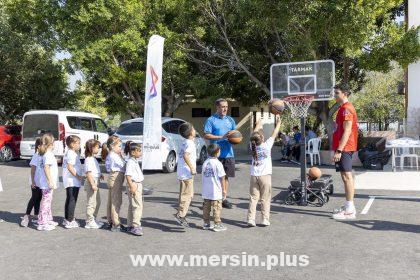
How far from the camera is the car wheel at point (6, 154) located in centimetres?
1731

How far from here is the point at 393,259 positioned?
517cm

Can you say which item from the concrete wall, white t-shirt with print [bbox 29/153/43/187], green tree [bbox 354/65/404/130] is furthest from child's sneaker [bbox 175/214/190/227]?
green tree [bbox 354/65/404/130]

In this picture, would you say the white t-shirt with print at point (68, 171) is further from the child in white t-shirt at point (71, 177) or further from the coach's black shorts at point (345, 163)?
the coach's black shorts at point (345, 163)

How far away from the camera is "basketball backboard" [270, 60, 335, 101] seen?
12.0 m

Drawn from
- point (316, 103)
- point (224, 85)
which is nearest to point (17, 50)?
point (224, 85)

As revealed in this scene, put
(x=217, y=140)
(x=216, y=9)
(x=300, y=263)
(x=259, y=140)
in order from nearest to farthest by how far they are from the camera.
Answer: (x=300, y=263), (x=259, y=140), (x=217, y=140), (x=216, y=9)

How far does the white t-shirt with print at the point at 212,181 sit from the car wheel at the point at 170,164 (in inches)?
269

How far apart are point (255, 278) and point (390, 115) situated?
43.1 meters

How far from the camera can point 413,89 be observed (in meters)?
15.5

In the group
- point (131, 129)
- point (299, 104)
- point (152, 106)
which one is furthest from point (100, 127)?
point (299, 104)

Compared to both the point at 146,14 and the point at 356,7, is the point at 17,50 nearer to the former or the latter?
the point at 146,14

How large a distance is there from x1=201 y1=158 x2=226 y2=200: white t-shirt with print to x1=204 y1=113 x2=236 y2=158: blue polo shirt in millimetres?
1421

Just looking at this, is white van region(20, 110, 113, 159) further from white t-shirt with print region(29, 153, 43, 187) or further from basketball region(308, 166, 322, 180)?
basketball region(308, 166, 322, 180)

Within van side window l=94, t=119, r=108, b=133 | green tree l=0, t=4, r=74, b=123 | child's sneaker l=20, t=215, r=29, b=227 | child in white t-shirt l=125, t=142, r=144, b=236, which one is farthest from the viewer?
green tree l=0, t=4, r=74, b=123
